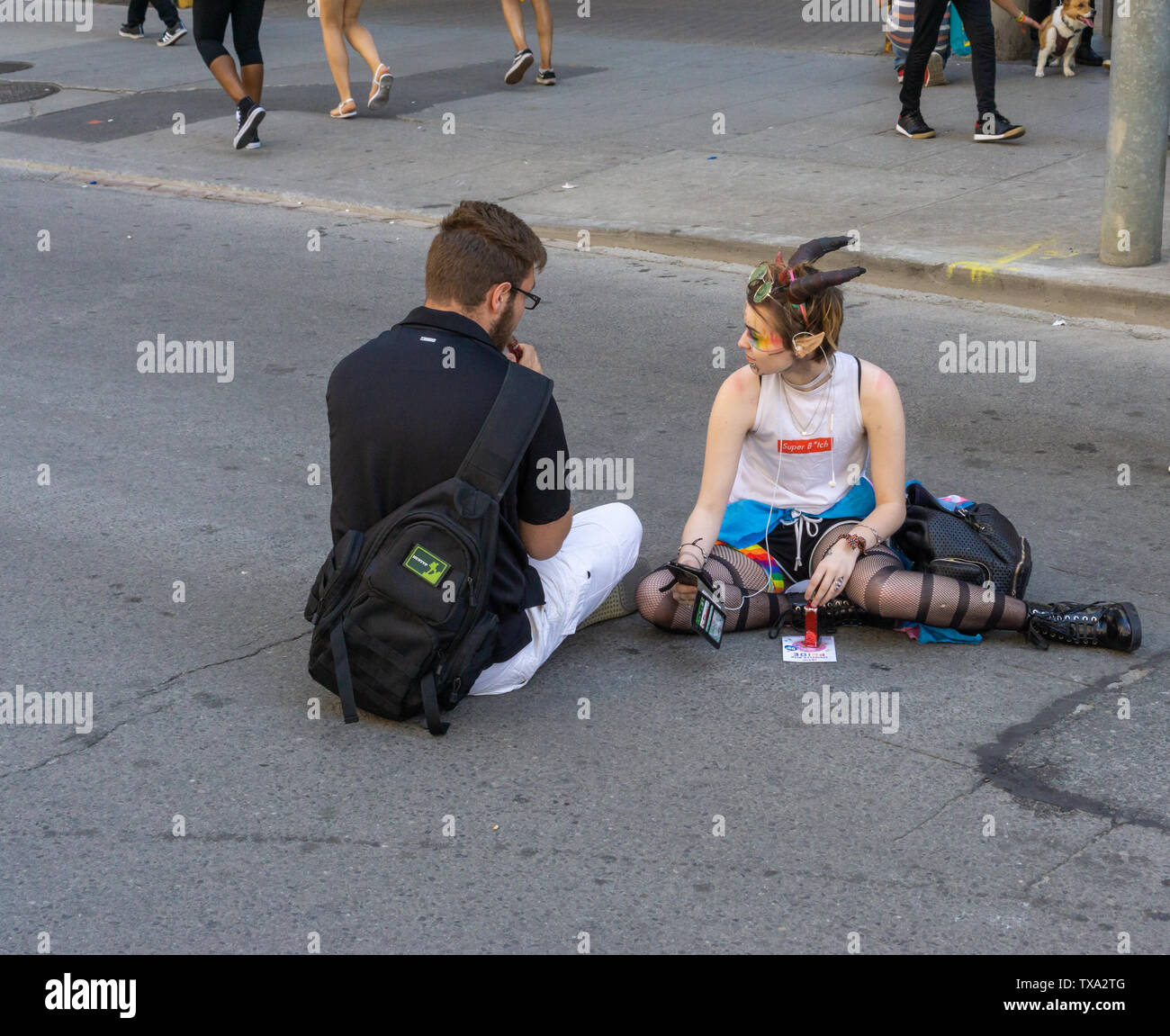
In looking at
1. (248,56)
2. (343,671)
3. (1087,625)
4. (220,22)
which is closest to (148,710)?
(343,671)

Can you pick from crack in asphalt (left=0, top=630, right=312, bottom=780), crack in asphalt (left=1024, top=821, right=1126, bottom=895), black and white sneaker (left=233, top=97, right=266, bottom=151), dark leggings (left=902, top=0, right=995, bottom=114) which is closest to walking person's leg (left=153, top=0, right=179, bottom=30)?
black and white sneaker (left=233, top=97, right=266, bottom=151)

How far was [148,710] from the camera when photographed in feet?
14.4

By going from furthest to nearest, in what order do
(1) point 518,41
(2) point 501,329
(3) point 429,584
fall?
(1) point 518,41
(2) point 501,329
(3) point 429,584

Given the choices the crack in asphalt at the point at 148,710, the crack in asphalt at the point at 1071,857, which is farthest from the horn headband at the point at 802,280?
the crack in asphalt at the point at 148,710

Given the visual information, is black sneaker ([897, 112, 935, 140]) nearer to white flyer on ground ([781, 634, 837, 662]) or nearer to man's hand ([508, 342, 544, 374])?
white flyer on ground ([781, 634, 837, 662])

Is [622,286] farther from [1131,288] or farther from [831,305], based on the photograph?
[831,305]

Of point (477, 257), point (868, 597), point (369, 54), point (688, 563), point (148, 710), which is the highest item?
point (477, 257)

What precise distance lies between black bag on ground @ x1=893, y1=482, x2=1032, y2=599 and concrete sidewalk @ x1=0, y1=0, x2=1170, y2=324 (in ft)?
11.8

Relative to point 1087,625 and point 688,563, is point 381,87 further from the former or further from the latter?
point 1087,625

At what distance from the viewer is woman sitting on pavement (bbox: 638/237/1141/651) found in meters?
4.51

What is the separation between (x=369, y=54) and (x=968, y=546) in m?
9.72

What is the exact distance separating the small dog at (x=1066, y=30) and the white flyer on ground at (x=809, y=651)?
32.3 feet

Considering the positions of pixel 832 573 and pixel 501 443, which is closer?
pixel 501 443

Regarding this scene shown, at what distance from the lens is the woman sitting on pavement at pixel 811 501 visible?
14.8 ft
